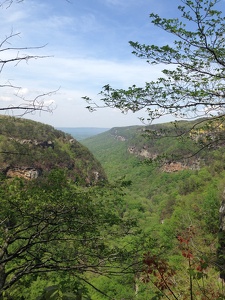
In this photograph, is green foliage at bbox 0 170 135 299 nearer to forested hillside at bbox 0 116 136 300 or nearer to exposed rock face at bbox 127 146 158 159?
forested hillside at bbox 0 116 136 300

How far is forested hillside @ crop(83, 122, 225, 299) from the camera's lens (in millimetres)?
4156

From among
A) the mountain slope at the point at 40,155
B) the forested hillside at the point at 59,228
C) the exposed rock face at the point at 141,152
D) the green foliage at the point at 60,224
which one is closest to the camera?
the forested hillside at the point at 59,228

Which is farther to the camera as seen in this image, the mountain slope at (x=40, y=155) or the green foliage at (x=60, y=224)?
the mountain slope at (x=40, y=155)

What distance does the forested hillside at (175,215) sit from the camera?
4156mm

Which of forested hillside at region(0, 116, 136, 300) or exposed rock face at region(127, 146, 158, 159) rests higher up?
forested hillside at region(0, 116, 136, 300)

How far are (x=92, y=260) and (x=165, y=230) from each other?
3877cm

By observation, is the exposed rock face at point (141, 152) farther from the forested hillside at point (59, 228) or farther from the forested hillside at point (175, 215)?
the forested hillside at point (59, 228)

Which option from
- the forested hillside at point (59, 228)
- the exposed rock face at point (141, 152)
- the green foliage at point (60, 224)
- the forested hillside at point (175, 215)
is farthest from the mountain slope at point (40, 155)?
the green foliage at point (60, 224)

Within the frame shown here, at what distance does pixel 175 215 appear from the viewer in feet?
157

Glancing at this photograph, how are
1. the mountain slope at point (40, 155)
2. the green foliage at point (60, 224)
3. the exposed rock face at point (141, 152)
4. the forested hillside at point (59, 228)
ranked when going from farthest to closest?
the exposed rock face at point (141, 152)
the mountain slope at point (40, 155)
the green foliage at point (60, 224)
the forested hillside at point (59, 228)

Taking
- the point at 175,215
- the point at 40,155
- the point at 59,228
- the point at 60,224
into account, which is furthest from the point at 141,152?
the point at 60,224

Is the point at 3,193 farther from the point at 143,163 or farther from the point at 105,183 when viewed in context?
the point at 143,163

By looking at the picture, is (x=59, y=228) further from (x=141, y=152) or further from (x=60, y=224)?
(x=141, y=152)

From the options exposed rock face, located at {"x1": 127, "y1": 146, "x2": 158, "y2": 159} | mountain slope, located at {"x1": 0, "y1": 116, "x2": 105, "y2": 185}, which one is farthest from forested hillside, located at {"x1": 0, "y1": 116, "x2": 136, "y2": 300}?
exposed rock face, located at {"x1": 127, "y1": 146, "x2": 158, "y2": 159}
